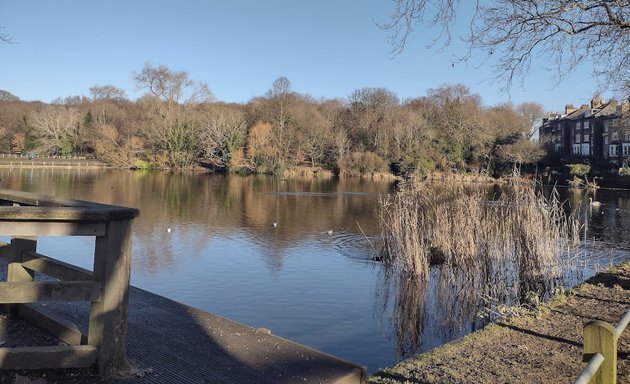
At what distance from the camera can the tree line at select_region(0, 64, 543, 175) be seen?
54.4 metres

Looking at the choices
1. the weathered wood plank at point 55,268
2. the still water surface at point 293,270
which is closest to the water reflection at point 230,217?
the still water surface at point 293,270

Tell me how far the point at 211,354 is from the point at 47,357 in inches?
51.2

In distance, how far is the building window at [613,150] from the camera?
185ft

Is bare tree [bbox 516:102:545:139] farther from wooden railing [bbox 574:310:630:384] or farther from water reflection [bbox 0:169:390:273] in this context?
wooden railing [bbox 574:310:630:384]

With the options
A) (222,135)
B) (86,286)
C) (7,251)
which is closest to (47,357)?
(86,286)

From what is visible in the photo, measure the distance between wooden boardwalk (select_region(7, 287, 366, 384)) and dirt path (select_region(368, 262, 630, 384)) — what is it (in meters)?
0.59

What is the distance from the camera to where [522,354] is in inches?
200

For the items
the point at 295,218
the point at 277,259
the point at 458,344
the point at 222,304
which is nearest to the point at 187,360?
the point at 458,344

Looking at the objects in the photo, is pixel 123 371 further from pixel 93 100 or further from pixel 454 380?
pixel 93 100

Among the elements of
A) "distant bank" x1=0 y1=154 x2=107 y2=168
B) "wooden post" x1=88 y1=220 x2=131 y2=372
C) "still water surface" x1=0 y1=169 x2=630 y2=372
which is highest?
"distant bank" x1=0 y1=154 x2=107 y2=168

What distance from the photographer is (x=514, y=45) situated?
7.03 metres

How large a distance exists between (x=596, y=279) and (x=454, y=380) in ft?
19.3

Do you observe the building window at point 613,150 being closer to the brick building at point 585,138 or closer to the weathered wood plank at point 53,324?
the brick building at point 585,138

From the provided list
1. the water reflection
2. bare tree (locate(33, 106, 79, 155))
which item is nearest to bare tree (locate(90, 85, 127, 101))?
bare tree (locate(33, 106, 79, 155))
